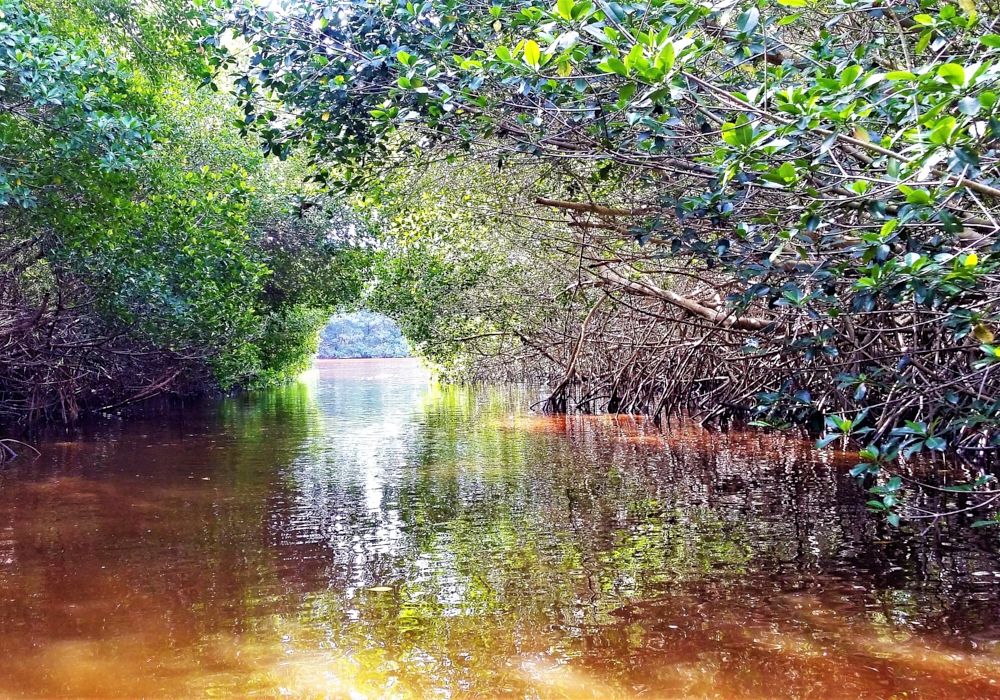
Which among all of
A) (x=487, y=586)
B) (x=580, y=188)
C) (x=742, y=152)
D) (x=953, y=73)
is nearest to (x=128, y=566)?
(x=487, y=586)

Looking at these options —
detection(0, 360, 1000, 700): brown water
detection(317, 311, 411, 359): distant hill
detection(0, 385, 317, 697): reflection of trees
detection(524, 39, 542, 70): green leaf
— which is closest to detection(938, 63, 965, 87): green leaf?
detection(524, 39, 542, 70): green leaf

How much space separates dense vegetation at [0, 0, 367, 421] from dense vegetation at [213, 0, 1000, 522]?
3.64 feet

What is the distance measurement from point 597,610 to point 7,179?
5847mm

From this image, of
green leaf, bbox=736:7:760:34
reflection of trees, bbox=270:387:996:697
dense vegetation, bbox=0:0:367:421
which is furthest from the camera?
dense vegetation, bbox=0:0:367:421

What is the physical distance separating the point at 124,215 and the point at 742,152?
24.5 ft

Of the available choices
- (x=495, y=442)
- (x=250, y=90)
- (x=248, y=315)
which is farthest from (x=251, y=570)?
(x=248, y=315)

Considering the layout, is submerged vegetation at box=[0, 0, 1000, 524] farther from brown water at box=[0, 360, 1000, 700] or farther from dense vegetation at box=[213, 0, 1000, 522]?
brown water at box=[0, 360, 1000, 700]

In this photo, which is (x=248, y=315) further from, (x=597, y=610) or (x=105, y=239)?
(x=597, y=610)

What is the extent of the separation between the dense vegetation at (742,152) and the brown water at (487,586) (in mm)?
592

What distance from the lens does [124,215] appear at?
8594 millimetres

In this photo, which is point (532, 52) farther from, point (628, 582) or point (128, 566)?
point (128, 566)

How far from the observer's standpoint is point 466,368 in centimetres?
2550

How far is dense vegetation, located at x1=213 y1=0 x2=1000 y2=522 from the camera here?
9.46ft

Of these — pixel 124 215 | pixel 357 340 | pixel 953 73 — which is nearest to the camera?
→ pixel 953 73
